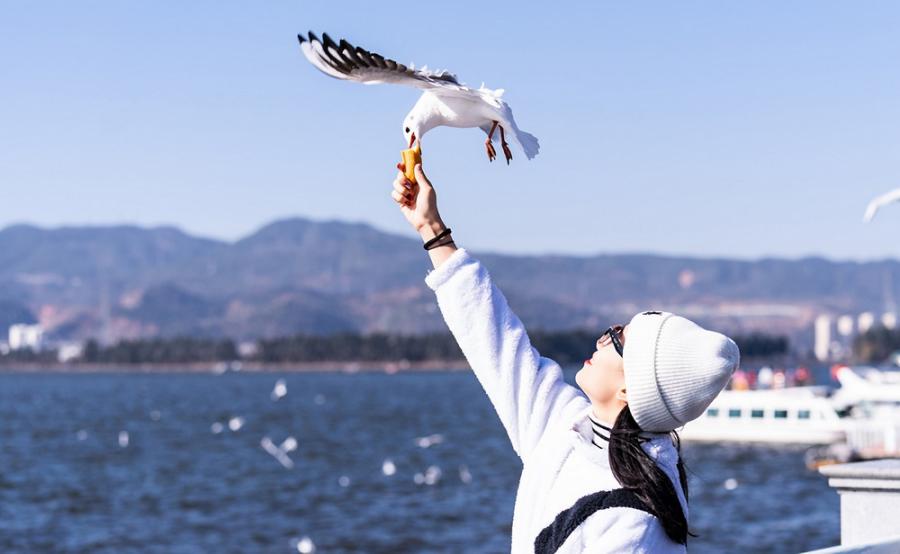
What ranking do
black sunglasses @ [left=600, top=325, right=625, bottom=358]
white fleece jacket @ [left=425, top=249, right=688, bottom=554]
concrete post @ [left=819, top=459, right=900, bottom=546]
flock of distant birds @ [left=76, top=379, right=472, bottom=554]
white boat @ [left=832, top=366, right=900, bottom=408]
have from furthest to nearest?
white boat @ [left=832, top=366, right=900, bottom=408]
flock of distant birds @ [left=76, top=379, right=472, bottom=554]
concrete post @ [left=819, top=459, right=900, bottom=546]
black sunglasses @ [left=600, top=325, right=625, bottom=358]
white fleece jacket @ [left=425, top=249, right=688, bottom=554]

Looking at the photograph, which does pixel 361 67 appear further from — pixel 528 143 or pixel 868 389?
pixel 868 389

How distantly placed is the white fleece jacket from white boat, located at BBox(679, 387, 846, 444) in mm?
50792

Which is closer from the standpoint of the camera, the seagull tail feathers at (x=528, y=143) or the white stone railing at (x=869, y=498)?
the seagull tail feathers at (x=528, y=143)

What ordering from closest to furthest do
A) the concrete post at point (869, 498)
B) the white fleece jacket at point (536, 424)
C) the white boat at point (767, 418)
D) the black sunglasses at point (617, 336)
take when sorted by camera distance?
the white fleece jacket at point (536, 424) → the black sunglasses at point (617, 336) → the concrete post at point (869, 498) → the white boat at point (767, 418)

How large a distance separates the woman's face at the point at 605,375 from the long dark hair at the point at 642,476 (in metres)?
0.05

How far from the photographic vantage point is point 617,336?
3.06 metres

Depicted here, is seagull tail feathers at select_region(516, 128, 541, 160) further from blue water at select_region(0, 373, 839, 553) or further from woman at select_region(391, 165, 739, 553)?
blue water at select_region(0, 373, 839, 553)

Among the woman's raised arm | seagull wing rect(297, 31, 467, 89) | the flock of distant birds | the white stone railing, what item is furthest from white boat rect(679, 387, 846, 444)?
seagull wing rect(297, 31, 467, 89)

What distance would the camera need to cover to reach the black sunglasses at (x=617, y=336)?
3031 millimetres

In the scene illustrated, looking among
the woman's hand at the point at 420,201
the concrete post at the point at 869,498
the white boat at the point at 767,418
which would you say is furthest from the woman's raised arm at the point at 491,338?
the white boat at the point at 767,418

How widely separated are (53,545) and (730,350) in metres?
31.5

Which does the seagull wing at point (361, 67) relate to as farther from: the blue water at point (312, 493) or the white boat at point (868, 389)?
the white boat at point (868, 389)

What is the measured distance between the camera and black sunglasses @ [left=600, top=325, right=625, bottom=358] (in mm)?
3031

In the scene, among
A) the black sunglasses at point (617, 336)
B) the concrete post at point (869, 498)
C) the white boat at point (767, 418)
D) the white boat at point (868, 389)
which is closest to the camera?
the black sunglasses at point (617, 336)
